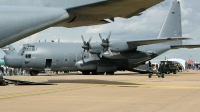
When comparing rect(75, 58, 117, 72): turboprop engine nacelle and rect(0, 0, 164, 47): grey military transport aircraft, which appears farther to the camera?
rect(75, 58, 117, 72): turboprop engine nacelle

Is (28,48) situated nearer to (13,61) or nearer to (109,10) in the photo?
(13,61)

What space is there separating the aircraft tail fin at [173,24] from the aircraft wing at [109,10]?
2931cm

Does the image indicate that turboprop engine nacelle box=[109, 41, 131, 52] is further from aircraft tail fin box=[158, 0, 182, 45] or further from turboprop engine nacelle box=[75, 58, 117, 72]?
aircraft tail fin box=[158, 0, 182, 45]

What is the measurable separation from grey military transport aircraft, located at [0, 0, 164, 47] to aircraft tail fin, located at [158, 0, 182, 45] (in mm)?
30401

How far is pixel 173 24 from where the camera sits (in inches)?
1932

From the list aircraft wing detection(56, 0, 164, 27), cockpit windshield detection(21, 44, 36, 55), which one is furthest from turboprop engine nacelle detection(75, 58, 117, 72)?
aircraft wing detection(56, 0, 164, 27)

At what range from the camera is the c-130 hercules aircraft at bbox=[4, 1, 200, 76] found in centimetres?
3944

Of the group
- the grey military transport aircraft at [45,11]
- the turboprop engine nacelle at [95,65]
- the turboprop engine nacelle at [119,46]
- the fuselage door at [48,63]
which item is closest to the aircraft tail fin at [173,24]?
the turboprop engine nacelle at [95,65]

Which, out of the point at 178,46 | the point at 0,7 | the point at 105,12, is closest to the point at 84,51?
the point at 178,46

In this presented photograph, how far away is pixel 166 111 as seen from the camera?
816cm

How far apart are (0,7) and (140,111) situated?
35.2 feet

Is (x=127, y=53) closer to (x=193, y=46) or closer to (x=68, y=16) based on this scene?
(x=193, y=46)

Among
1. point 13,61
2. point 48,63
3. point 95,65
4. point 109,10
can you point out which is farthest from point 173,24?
point 109,10

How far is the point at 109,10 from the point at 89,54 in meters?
25.2
